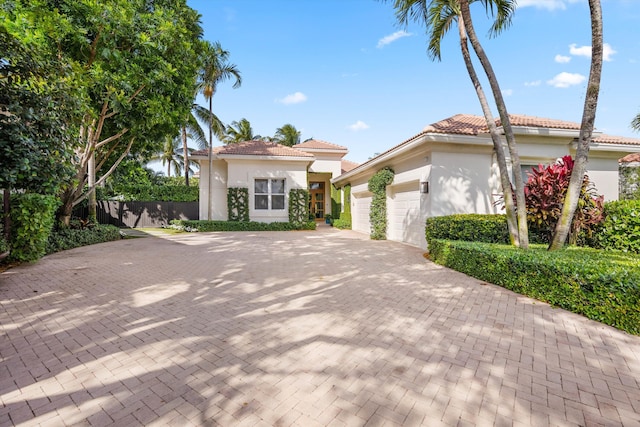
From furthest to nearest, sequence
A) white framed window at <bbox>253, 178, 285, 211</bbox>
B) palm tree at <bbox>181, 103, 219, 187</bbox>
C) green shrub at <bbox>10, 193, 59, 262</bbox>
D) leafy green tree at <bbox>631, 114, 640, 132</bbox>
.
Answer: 1. palm tree at <bbox>181, 103, 219, 187</bbox>
2. white framed window at <bbox>253, 178, 285, 211</bbox>
3. leafy green tree at <bbox>631, 114, 640, 132</bbox>
4. green shrub at <bbox>10, 193, 59, 262</bbox>

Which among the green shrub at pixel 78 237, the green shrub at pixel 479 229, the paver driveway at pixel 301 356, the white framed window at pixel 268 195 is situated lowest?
the paver driveway at pixel 301 356

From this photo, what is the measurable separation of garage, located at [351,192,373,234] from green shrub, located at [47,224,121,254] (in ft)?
37.7

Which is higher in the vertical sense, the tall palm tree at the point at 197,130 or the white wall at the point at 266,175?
the tall palm tree at the point at 197,130

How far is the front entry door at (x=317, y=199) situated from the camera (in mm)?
25531

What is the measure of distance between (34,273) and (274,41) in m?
11.0

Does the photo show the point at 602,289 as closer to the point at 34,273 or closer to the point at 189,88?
the point at 34,273

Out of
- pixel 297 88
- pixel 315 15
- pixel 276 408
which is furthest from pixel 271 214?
pixel 276 408

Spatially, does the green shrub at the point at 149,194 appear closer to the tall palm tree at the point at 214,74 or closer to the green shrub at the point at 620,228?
the tall palm tree at the point at 214,74

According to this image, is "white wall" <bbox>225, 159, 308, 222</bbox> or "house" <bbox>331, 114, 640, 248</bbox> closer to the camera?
"house" <bbox>331, 114, 640, 248</bbox>

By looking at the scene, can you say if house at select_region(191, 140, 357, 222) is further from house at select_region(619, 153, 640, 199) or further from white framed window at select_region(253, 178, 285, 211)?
house at select_region(619, 153, 640, 199)

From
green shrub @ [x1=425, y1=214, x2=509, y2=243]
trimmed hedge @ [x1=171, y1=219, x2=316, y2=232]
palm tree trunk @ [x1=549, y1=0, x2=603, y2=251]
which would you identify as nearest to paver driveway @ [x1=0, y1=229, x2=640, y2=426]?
palm tree trunk @ [x1=549, y1=0, x2=603, y2=251]

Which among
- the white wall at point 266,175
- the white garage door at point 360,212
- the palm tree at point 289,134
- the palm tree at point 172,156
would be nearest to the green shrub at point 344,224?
the white garage door at point 360,212

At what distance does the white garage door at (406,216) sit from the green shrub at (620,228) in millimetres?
4405

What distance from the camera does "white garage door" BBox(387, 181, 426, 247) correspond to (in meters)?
10.4
